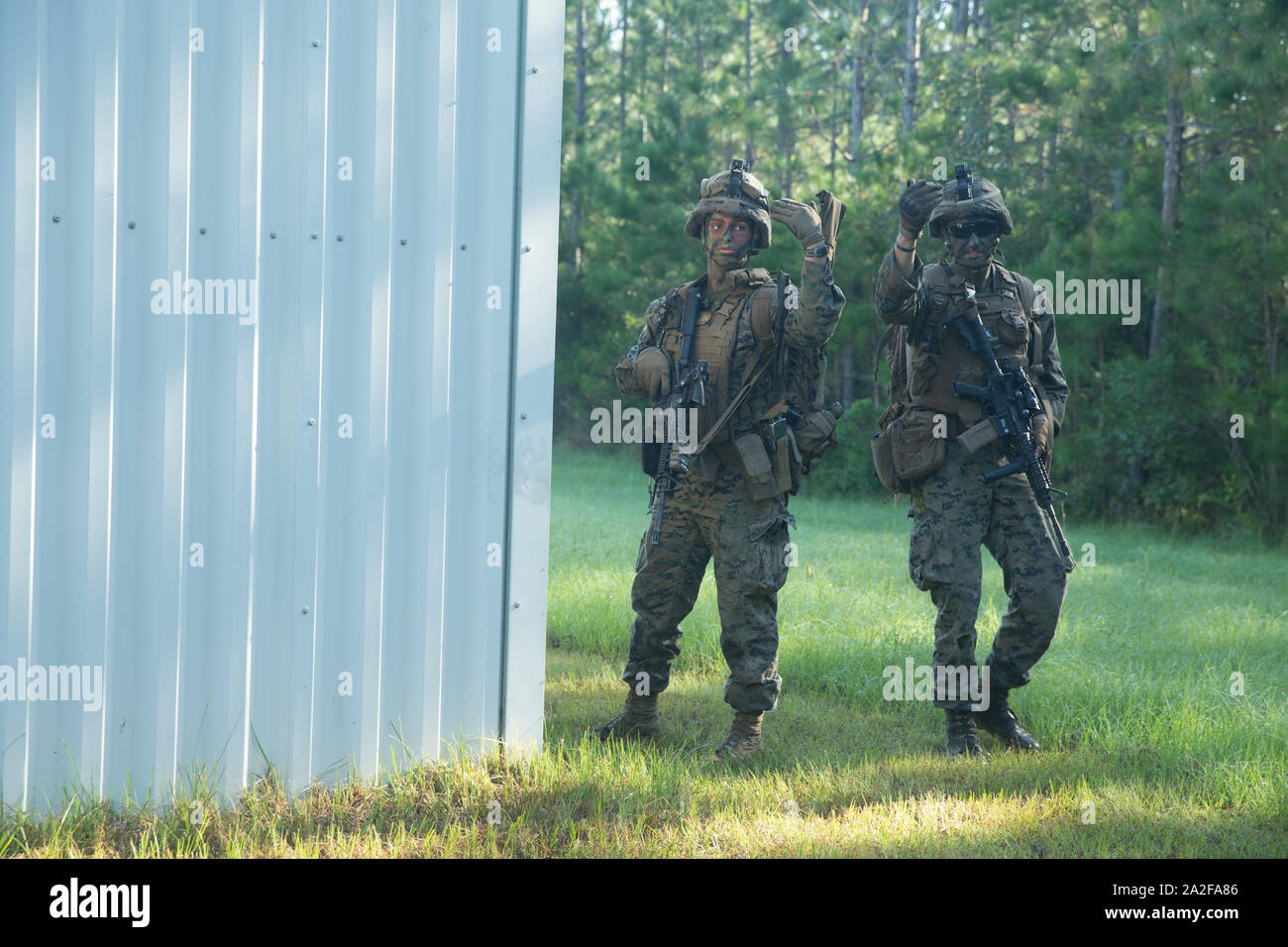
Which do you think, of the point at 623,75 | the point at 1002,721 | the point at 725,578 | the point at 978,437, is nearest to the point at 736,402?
the point at 725,578

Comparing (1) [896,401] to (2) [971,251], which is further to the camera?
(1) [896,401]

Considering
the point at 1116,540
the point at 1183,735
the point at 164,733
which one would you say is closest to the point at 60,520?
the point at 164,733

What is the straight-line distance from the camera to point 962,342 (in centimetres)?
471

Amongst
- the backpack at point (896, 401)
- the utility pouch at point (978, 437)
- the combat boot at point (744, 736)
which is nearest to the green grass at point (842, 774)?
the combat boot at point (744, 736)

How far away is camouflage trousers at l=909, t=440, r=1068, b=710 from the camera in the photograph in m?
4.54

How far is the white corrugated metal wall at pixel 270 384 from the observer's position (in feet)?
11.6

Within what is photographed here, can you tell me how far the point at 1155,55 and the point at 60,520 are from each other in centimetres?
1247

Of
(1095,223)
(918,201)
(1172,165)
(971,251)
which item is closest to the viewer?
(918,201)

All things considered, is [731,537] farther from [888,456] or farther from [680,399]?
[888,456]

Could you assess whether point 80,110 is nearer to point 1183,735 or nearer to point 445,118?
point 445,118

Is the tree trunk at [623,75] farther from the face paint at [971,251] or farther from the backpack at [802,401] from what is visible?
the backpack at [802,401]

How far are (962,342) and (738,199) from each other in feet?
3.67

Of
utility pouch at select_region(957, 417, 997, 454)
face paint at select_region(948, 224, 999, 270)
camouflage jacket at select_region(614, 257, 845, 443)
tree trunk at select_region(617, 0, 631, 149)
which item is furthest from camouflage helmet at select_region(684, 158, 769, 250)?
tree trunk at select_region(617, 0, 631, 149)

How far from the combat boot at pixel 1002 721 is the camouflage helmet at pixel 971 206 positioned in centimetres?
194
